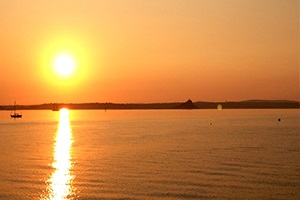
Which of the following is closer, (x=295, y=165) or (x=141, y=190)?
(x=141, y=190)

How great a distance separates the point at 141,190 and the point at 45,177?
11.0 metres

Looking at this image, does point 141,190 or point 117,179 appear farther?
point 117,179

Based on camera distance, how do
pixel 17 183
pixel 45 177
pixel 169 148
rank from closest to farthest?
1. pixel 17 183
2. pixel 45 177
3. pixel 169 148

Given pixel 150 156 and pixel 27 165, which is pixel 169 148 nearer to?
pixel 150 156

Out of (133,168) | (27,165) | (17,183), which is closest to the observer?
(17,183)

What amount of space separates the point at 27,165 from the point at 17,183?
11129 mm

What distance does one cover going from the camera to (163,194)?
97.1 feet

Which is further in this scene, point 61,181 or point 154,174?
point 154,174

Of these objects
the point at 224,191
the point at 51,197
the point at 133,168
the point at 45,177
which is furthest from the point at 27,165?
the point at 224,191

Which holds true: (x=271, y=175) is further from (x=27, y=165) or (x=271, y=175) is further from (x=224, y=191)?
(x=27, y=165)

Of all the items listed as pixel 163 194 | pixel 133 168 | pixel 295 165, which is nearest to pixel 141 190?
pixel 163 194

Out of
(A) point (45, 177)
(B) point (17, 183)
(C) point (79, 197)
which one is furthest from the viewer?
(A) point (45, 177)

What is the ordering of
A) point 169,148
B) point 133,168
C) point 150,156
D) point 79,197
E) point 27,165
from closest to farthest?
point 79,197, point 133,168, point 27,165, point 150,156, point 169,148

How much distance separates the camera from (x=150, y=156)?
51625 mm
